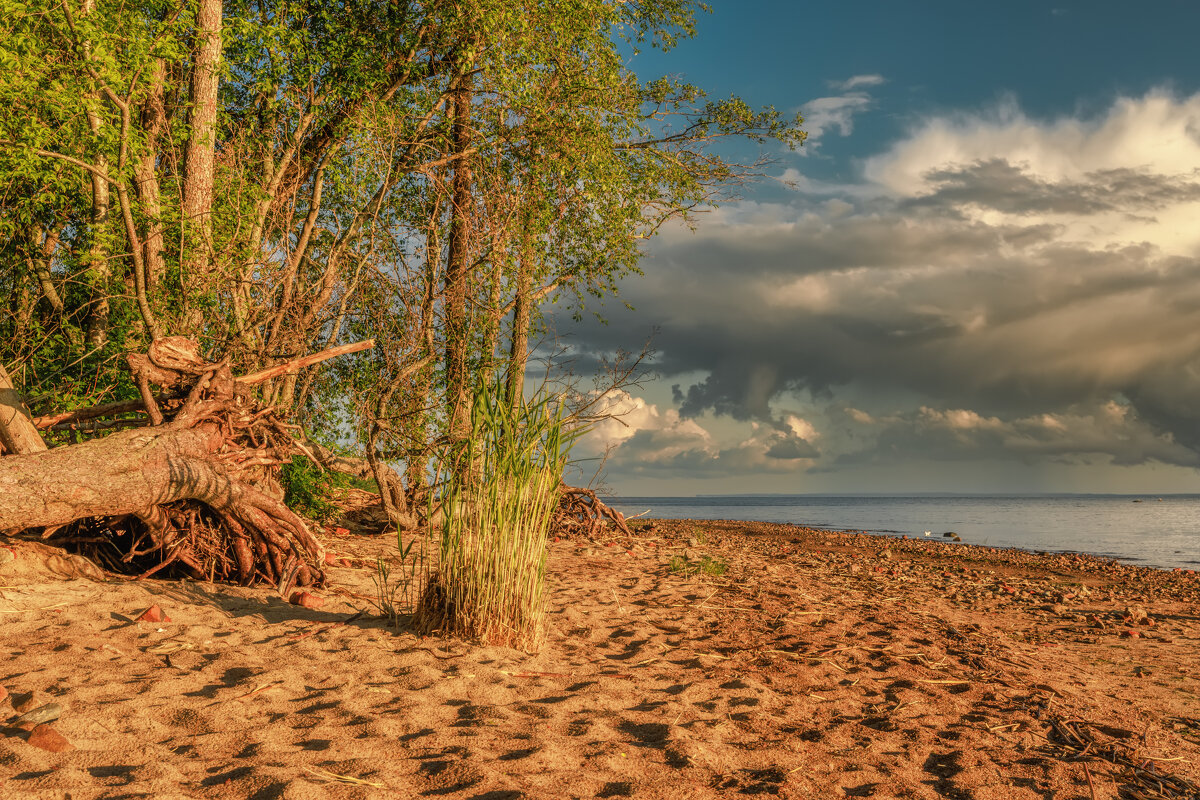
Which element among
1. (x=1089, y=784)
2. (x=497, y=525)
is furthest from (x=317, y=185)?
(x=1089, y=784)

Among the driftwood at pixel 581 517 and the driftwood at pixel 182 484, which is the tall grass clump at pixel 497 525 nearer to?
the driftwood at pixel 182 484

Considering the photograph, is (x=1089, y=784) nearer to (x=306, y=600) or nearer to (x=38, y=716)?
(x=38, y=716)

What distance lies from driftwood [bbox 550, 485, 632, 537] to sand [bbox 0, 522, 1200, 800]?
445 cm

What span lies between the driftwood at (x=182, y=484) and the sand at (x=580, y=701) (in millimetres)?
478

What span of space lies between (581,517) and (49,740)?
9.18m

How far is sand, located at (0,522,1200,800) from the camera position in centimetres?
293

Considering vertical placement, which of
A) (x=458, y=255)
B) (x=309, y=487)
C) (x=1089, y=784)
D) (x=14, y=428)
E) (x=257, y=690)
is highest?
(x=458, y=255)

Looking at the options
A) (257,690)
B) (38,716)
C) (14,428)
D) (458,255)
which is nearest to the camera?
(38,716)

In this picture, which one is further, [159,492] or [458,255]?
[458,255]

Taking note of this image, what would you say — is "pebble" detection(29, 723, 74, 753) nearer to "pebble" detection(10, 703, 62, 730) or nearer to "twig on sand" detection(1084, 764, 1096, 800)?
"pebble" detection(10, 703, 62, 730)

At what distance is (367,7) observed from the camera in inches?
509

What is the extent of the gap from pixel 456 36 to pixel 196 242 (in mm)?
5809

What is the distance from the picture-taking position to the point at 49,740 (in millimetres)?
2908

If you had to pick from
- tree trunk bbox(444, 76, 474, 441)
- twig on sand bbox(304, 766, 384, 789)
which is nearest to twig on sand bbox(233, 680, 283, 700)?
twig on sand bbox(304, 766, 384, 789)
